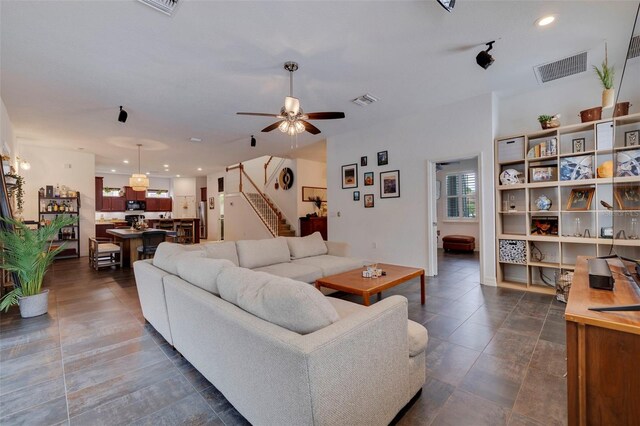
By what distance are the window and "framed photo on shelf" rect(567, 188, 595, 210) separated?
3.91 meters

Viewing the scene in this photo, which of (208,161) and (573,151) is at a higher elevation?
(208,161)

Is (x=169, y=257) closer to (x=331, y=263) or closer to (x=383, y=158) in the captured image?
(x=331, y=263)

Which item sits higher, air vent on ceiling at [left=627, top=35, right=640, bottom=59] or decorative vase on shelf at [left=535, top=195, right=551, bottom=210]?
air vent on ceiling at [left=627, top=35, right=640, bottom=59]

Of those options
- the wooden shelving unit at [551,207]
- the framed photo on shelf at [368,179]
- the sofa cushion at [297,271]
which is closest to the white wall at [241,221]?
the framed photo on shelf at [368,179]

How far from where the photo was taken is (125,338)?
2.57 m

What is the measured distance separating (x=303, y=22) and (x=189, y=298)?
2.51m

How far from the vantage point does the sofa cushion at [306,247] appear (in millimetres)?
4215

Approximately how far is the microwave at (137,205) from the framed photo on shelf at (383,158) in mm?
11751

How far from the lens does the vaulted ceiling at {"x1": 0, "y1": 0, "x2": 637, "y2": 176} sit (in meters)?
2.39

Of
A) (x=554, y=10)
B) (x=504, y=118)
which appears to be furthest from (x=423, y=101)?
(x=554, y=10)

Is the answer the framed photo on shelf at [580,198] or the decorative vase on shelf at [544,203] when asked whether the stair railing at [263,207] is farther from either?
the framed photo on shelf at [580,198]

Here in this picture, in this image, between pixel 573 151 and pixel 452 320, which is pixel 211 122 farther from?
pixel 573 151

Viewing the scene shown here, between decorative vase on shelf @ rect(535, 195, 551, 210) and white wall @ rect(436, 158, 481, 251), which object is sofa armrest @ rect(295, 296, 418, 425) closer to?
decorative vase on shelf @ rect(535, 195, 551, 210)

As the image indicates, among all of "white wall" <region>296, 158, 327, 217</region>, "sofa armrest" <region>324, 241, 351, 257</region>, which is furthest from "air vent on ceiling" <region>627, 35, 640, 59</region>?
"white wall" <region>296, 158, 327, 217</region>
